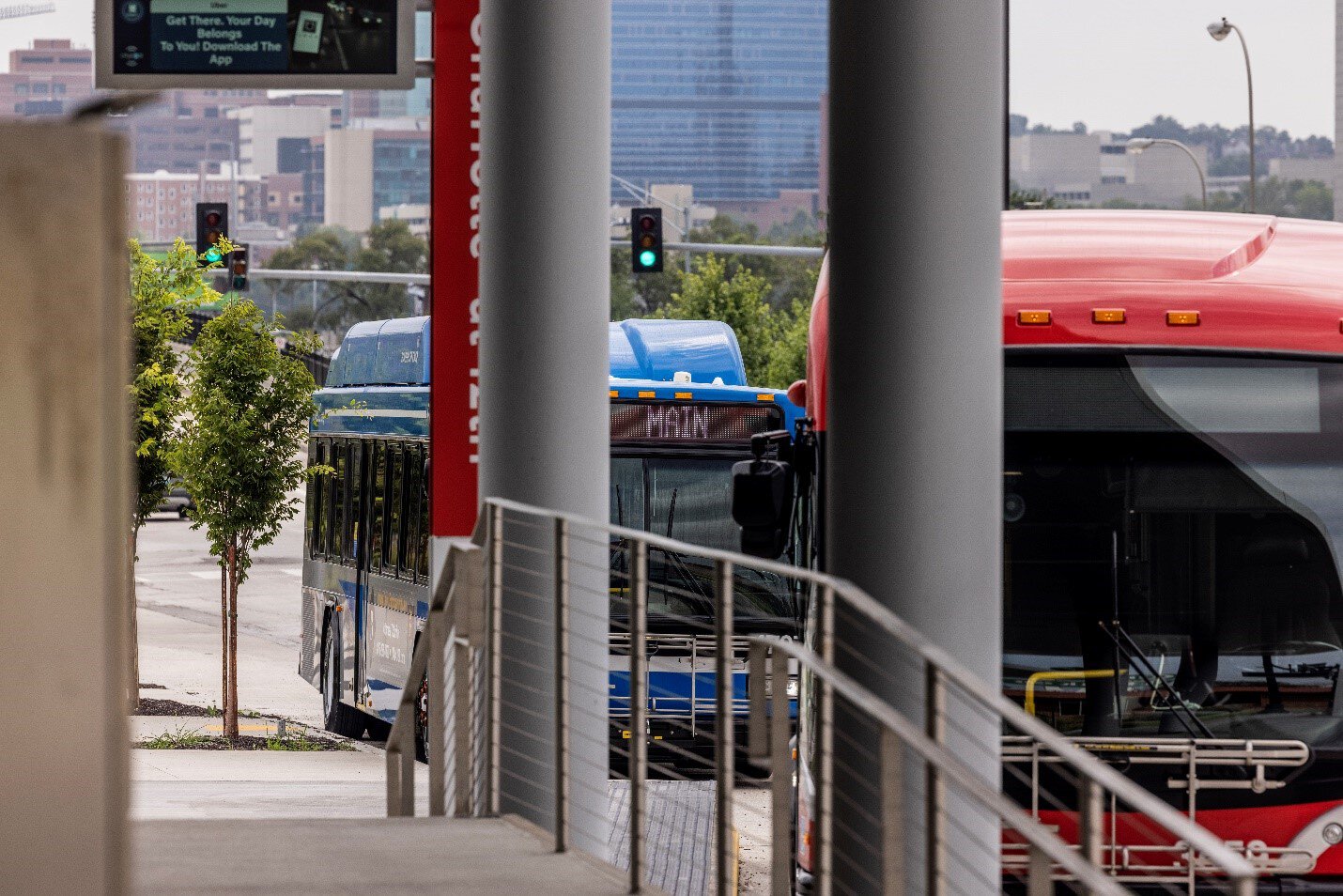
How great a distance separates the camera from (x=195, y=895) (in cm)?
530

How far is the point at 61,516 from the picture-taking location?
2316mm

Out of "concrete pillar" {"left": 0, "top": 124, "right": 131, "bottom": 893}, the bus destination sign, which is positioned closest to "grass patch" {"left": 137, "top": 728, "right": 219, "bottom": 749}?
the bus destination sign

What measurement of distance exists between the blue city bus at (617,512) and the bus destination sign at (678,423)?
10mm

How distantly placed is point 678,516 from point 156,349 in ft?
29.4

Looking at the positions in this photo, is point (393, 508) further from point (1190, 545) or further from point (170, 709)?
point (1190, 545)

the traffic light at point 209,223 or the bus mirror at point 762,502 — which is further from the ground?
the traffic light at point 209,223

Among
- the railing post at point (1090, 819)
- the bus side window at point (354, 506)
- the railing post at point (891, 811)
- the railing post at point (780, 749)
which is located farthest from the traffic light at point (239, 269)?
the railing post at point (1090, 819)

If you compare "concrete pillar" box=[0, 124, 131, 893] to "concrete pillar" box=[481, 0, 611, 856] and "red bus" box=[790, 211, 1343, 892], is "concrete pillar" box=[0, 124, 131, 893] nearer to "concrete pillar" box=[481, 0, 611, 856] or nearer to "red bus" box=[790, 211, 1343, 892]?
"concrete pillar" box=[481, 0, 611, 856]

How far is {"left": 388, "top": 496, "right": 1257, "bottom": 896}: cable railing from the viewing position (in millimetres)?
3811

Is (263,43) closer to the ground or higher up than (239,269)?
higher up

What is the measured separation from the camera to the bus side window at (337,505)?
68.2 feet

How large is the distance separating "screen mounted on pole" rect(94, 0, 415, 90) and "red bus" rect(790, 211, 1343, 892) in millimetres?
3026

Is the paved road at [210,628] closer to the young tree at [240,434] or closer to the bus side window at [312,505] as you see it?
the bus side window at [312,505]

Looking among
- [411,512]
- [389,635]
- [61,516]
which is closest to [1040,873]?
[61,516]
